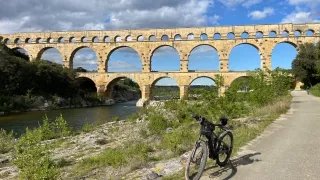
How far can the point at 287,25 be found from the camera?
1784 inches

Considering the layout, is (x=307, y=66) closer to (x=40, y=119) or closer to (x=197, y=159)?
(x=40, y=119)

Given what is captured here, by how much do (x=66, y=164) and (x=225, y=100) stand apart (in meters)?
6.22

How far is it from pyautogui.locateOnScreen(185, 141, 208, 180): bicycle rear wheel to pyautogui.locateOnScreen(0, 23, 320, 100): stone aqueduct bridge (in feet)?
131

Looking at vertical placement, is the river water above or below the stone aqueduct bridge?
below

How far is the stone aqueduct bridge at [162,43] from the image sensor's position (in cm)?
4528

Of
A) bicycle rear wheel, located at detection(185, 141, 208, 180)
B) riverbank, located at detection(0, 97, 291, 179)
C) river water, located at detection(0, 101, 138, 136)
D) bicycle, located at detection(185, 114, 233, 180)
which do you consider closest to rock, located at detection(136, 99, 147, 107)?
river water, located at detection(0, 101, 138, 136)

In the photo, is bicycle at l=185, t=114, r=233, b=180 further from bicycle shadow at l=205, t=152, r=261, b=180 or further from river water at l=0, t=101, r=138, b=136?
river water at l=0, t=101, r=138, b=136

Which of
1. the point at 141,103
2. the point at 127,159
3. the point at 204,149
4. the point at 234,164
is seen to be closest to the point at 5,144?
the point at 127,159

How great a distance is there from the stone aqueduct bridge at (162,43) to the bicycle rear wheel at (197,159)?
39.9 metres

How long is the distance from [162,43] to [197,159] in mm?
43661

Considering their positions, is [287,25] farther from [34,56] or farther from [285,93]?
[34,56]

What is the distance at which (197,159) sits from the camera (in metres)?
4.65

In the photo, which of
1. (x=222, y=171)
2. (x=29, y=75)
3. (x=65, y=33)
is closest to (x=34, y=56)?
(x=65, y=33)

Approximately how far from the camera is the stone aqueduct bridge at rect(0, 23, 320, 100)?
45.3m
